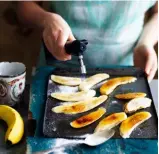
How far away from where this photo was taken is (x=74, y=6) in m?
1.20

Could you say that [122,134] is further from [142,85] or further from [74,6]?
[74,6]

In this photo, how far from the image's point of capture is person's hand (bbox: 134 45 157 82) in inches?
43.1

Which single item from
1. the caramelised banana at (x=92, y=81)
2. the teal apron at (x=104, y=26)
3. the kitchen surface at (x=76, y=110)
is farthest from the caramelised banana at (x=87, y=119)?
the teal apron at (x=104, y=26)

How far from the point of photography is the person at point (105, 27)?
1194 millimetres

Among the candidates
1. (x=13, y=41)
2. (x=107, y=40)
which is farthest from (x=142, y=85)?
(x=13, y=41)

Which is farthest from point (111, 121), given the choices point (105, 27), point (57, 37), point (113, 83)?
point (105, 27)

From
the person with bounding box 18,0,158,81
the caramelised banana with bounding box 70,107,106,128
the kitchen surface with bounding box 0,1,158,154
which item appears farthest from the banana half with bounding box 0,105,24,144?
the person with bounding box 18,0,158,81

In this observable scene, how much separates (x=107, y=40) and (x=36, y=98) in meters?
0.39

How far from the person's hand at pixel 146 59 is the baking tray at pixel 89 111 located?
0.10 ft

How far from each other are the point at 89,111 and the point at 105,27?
41 centimetres

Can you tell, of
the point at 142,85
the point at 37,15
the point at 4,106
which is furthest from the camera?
the point at 37,15

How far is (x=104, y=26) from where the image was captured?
1.23 m

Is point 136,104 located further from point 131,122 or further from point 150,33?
point 150,33

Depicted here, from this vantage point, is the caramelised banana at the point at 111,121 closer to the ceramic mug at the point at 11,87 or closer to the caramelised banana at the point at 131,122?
the caramelised banana at the point at 131,122
